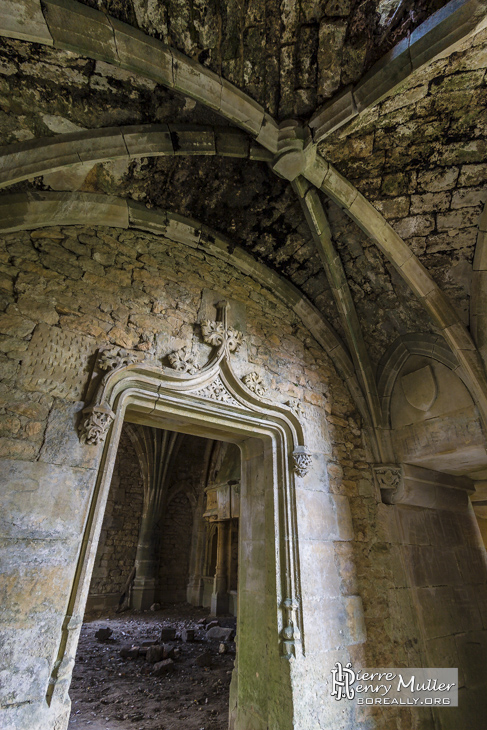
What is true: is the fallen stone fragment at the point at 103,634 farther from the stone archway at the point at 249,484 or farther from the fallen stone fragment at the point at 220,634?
the stone archway at the point at 249,484

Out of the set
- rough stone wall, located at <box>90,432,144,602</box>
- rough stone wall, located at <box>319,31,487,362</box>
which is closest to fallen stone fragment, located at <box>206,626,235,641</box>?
rough stone wall, located at <box>90,432,144,602</box>

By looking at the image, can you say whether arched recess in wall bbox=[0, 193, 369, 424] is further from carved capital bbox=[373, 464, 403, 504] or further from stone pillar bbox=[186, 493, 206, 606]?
stone pillar bbox=[186, 493, 206, 606]

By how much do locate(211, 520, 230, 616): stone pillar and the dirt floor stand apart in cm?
164

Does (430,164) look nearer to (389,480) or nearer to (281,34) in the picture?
(281,34)

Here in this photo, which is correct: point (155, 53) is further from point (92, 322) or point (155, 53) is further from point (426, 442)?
point (426, 442)

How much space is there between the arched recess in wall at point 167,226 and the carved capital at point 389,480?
53 cm

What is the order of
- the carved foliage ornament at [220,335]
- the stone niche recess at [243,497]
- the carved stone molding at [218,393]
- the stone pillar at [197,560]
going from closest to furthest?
the stone niche recess at [243,497] → the carved stone molding at [218,393] → the carved foliage ornament at [220,335] → the stone pillar at [197,560]

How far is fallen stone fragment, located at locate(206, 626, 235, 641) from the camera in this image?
590cm

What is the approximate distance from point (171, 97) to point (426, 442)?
146 inches

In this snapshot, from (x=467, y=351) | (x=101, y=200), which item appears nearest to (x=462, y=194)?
(x=467, y=351)

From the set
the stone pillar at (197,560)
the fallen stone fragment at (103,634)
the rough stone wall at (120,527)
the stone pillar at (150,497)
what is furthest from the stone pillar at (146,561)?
the fallen stone fragment at (103,634)

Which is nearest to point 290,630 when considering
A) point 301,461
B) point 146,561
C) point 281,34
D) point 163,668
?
point 301,461

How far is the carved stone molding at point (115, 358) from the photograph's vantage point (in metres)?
2.48

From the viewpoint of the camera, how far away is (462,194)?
2.82 m
